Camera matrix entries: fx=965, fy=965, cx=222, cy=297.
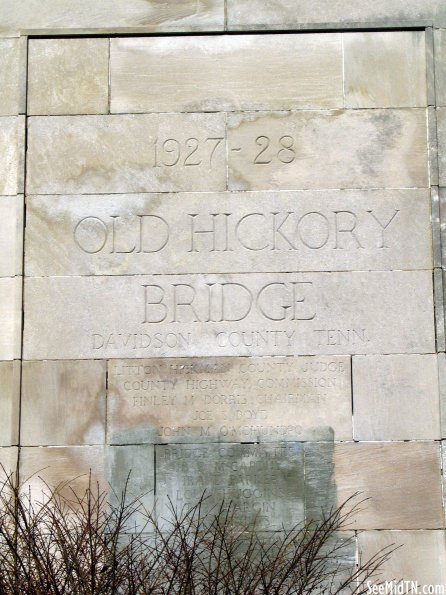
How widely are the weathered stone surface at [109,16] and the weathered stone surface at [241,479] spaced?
509cm

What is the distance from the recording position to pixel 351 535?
1069cm

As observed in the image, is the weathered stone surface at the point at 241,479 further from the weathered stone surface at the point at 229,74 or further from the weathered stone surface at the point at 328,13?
the weathered stone surface at the point at 328,13

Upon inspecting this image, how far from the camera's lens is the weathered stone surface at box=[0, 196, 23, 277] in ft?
37.2

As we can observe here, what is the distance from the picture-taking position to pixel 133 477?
35.6ft

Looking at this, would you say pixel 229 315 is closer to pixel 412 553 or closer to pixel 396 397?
pixel 396 397

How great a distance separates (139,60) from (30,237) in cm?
254

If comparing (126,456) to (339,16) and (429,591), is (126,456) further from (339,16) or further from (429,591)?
(339,16)

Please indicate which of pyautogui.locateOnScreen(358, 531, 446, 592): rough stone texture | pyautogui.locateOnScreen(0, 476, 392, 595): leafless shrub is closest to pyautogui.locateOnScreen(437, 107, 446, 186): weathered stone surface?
pyautogui.locateOnScreen(0, 476, 392, 595): leafless shrub

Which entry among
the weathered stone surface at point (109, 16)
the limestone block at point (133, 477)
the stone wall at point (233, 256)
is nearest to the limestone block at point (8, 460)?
the stone wall at point (233, 256)

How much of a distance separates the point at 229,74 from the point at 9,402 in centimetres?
469

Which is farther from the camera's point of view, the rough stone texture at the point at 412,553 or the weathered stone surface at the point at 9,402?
the weathered stone surface at the point at 9,402

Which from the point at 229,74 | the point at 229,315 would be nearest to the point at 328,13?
the point at 229,74

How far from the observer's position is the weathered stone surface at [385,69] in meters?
11.6

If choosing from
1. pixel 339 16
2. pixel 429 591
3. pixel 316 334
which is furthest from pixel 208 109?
pixel 429 591
